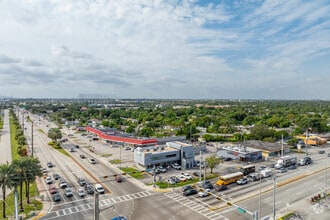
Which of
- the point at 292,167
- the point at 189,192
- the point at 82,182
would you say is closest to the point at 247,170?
the point at 292,167

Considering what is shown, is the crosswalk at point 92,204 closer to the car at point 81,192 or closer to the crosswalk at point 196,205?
the car at point 81,192

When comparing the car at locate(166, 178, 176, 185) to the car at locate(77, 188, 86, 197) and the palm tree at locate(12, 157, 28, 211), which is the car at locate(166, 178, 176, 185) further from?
the palm tree at locate(12, 157, 28, 211)

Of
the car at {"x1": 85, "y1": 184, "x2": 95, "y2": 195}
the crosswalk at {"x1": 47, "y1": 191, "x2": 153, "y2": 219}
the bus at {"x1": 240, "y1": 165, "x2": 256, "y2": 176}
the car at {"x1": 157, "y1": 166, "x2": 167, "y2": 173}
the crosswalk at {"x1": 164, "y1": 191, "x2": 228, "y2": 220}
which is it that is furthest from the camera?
the car at {"x1": 157, "y1": 166, "x2": 167, "y2": 173}

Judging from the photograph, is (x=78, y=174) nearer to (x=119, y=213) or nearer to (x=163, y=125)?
(x=119, y=213)

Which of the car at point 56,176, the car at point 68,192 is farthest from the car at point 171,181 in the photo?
the car at point 56,176

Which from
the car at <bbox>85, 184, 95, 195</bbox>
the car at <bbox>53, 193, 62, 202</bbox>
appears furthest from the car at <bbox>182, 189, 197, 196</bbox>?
the car at <bbox>53, 193, 62, 202</bbox>

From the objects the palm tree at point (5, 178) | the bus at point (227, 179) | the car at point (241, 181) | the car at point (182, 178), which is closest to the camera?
the palm tree at point (5, 178)

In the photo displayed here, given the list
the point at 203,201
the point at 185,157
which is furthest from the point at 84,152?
the point at 203,201
